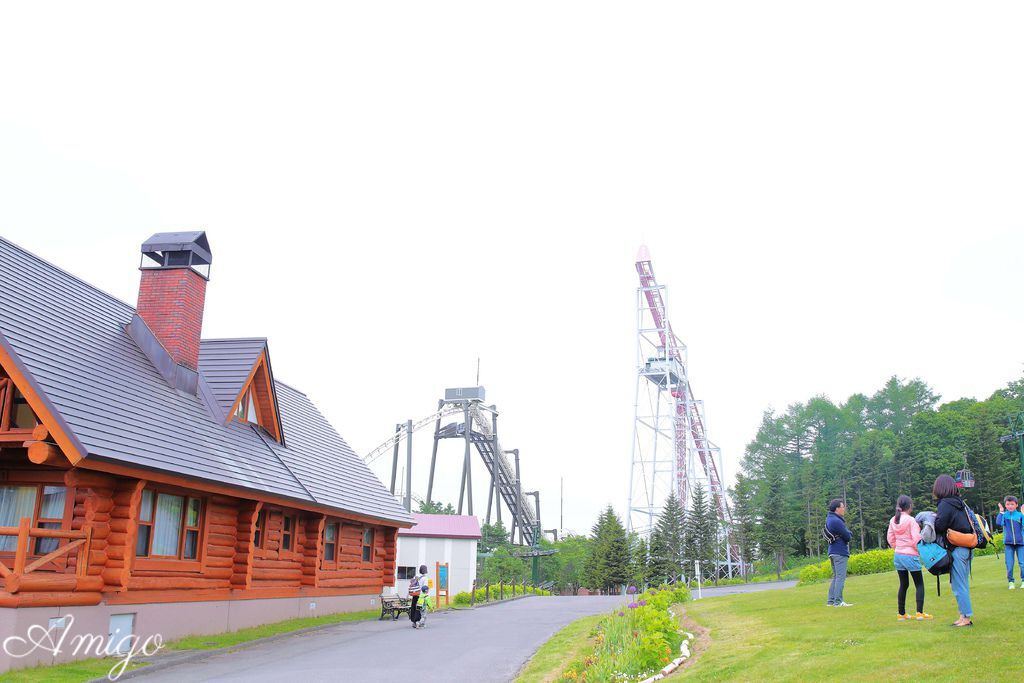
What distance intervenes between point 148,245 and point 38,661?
1213 cm

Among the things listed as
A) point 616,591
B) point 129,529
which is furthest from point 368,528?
point 616,591

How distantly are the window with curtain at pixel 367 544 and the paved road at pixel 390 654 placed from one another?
5.13m

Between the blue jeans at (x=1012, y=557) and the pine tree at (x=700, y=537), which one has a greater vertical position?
the pine tree at (x=700, y=537)

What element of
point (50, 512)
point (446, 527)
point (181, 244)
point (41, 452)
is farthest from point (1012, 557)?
point (446, 527)

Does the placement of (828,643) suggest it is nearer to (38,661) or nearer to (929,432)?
(38,661)

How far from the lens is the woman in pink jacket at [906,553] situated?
12.6 metres

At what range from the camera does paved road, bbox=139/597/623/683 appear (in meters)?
13.5

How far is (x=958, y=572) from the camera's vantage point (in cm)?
1134

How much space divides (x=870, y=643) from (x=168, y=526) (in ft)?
44.1

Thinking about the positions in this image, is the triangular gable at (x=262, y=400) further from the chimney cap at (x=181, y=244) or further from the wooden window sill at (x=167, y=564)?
A: the wooden window sill at (x=167, y=564)

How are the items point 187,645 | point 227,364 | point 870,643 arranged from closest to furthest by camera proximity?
point 870,643, point 187,645, point 227,364

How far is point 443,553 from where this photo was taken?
4209cm

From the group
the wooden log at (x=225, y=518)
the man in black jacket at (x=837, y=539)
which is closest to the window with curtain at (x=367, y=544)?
the wooden log at (x=225, y=518)

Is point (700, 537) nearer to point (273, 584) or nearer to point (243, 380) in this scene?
point (273, 584)
